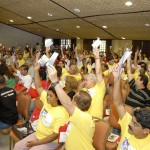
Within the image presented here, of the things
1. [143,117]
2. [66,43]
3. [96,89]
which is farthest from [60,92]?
[66,43]

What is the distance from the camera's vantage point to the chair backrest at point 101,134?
276cm

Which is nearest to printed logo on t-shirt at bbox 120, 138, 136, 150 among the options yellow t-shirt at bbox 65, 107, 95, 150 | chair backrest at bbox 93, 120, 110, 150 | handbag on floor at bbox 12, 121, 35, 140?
yellow t-shirt at bbox 65, 107, 95, 150

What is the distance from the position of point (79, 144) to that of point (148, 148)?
75 centimetres

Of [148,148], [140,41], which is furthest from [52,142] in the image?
[140,41]

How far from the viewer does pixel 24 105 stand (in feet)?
13.9

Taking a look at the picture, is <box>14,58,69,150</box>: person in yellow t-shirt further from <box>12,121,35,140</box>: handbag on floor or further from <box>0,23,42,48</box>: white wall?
<box>0,23,42,48</box>: white wall

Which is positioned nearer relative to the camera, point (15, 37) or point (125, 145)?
point (125, 145)

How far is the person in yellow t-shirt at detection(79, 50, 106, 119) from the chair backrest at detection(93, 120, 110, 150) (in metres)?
0.96

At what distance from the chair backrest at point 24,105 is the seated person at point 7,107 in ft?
0.72

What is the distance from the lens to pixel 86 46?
65.0ft

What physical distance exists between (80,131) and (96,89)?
1563 millimetres

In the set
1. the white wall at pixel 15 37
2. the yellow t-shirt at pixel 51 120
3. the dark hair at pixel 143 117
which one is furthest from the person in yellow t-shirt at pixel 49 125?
the white wall at pixel 15 37

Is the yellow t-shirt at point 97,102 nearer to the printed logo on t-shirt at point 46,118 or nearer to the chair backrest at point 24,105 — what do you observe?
the printed logo on t-shirt at point 46,118

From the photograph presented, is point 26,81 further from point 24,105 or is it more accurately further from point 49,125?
point 49,125
